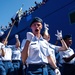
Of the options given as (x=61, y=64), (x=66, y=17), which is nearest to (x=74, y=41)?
(x=66, y=17)

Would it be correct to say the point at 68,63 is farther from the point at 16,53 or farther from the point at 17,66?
the point at 17,66

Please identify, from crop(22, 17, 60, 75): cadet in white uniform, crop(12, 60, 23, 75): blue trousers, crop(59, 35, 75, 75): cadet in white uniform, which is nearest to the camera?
crop(22, 17, 60, 75): cadet in white uniform

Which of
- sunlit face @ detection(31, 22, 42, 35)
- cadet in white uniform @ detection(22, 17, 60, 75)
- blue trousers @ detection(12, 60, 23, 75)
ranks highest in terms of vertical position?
sunlit face @ detection(31, 22, 42, 35)

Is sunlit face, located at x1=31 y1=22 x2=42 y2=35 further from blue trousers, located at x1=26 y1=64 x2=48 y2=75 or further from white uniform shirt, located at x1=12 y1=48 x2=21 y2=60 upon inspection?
white uniform shirt, located at x1=12 y1=48 x2=21 y2=60

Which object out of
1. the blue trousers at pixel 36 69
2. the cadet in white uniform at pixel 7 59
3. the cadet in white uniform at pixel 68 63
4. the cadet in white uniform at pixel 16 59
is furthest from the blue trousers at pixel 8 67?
the blue trousers at pixel 36 69

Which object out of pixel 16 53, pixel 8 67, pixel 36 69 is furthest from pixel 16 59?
pixel 36 69

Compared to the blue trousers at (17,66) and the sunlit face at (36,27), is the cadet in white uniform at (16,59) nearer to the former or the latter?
the blue trousers at (17,66)

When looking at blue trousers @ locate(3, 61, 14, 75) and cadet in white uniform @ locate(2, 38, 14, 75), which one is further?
blue trousers @ locate(3, 61, 14, 75)

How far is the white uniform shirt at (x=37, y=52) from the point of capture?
3.55 m

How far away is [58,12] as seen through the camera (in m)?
9.92

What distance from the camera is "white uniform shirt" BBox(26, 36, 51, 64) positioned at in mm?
3555

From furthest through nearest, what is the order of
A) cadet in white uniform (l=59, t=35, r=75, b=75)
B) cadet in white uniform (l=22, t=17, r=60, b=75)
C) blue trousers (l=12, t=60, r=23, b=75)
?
1. blue trousers (l=12, t=60, r=23, b=75)
2. cadet in white uniform (l=59, t=35, r=75, b=75)
3. cadet in white uniform (l=22, t=17, r=60, b=75)

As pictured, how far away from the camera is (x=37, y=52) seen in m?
3.56

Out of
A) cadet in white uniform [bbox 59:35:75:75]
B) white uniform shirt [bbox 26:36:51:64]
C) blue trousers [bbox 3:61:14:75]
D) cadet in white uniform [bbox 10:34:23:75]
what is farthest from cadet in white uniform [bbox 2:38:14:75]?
white uniform shirt [bbox 26:36:51:64]
